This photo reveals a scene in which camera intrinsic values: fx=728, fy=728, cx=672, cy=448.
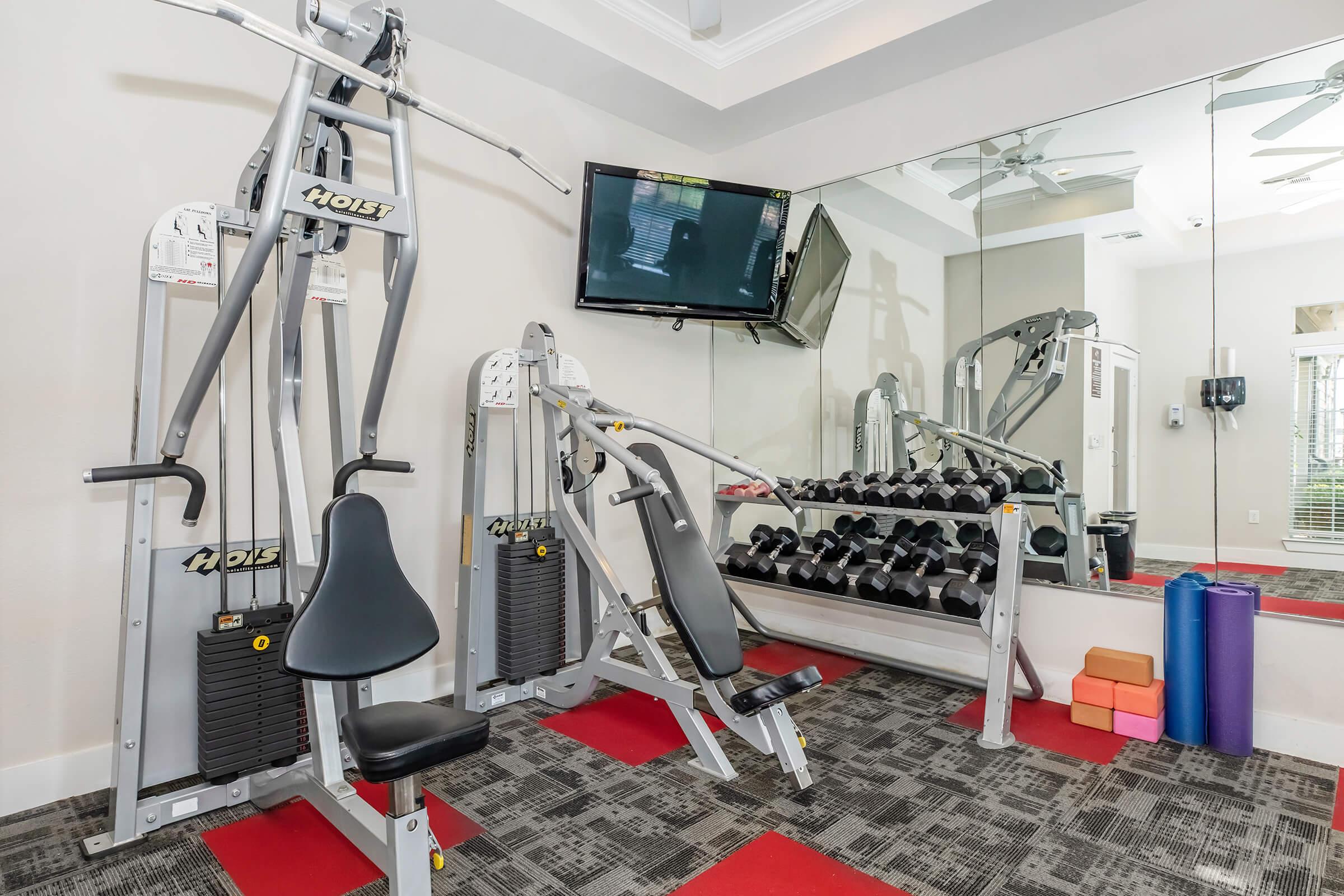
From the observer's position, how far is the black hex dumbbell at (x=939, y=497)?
114 inches

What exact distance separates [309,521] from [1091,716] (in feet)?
9.12

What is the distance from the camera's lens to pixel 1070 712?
2818 mm

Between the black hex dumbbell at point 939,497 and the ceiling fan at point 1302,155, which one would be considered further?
the black hex dumbbell at point 939,497

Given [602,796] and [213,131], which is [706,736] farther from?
[213,131]

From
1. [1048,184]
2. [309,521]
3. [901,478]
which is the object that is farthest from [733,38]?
[309,521]

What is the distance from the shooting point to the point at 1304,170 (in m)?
2.51

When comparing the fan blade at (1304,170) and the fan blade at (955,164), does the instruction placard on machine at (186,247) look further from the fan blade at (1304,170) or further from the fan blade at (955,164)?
the fan blade at (1304,170)

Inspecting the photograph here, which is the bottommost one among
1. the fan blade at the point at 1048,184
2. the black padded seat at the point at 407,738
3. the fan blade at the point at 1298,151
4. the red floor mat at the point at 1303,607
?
the black padded seat at the point at 407,738

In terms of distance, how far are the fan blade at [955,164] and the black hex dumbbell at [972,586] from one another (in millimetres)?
1721

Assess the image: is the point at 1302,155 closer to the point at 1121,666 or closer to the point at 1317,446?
the point at 1317,446

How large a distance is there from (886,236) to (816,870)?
9.51 ft

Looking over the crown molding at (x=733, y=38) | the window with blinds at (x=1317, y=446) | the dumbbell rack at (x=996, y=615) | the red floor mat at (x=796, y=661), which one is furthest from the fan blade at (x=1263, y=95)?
the red floor mat at (x=796, y=661)

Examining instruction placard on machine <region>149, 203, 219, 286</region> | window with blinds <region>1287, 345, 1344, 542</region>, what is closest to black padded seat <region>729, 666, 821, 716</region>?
window with blinds <region>1287, 345, 1344, 542</region>

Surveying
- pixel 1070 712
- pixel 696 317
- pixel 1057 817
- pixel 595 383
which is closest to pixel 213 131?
pixel 595 383
